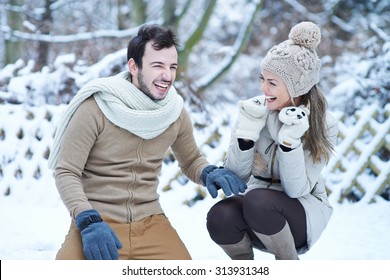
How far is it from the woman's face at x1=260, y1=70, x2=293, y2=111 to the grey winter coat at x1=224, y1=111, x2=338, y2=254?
5cm

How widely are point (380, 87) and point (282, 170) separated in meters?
2.65

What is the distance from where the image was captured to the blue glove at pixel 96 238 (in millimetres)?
1988

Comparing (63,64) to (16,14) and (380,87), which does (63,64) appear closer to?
(380,87)

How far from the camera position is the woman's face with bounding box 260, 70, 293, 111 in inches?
91.3

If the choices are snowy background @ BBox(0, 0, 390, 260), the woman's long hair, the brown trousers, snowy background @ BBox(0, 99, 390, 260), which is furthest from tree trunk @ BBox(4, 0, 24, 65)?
the woman's long hair

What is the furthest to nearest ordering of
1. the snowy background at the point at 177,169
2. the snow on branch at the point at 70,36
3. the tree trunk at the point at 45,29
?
the snow on branch at the point at 70,36
the tree trunk at the point at 45,29
the snowy background at the point at 177,169

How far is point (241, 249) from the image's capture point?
2.40 meters

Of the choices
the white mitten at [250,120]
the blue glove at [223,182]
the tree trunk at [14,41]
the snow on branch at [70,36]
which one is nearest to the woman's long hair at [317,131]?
the white mitten at [250,120]

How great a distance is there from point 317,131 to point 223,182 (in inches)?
16.1

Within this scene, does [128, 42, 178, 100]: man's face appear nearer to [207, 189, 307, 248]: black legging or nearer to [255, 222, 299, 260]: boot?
[207, 189, 307, 248]: black legging

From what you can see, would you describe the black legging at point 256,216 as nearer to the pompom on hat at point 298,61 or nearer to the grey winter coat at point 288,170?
the grey winter coat at point 288,170

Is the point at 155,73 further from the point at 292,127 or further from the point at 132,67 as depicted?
the point at 292,127

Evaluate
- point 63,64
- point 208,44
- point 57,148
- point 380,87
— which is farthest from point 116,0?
point 57,148

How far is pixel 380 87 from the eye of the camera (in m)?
4.60
